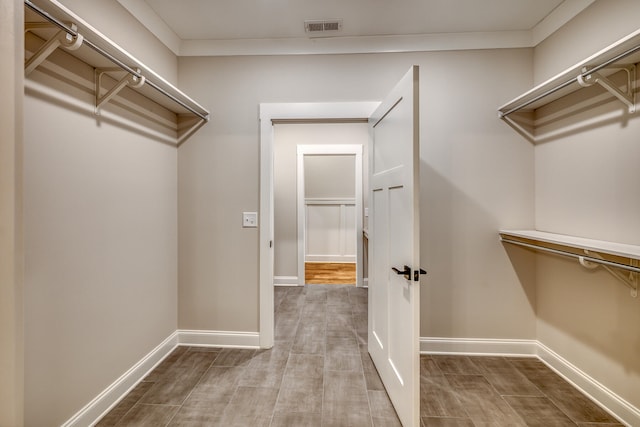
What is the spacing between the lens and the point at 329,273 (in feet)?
17.1

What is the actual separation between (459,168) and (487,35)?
1.02 meters

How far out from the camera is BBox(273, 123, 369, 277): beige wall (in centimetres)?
442

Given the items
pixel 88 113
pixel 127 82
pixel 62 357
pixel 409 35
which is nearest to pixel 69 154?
pixel 88 113

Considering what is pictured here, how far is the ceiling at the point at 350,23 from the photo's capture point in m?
1.99

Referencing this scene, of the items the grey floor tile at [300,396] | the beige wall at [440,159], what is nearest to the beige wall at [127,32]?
the beige wall at [440,159]

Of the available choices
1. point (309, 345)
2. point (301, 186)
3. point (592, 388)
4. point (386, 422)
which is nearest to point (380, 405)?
point (386, 422)

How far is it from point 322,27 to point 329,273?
3841 millimetres

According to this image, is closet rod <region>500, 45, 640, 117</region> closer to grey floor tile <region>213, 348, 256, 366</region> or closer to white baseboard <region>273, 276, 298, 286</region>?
grey floor tile <region>213, 348, 256, 366</region>

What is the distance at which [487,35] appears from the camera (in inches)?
90.4

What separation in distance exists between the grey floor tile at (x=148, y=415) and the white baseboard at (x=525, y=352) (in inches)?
70.1

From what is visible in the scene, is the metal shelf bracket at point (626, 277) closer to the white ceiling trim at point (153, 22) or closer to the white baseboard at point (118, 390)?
the white baseboard at point (118, 390)

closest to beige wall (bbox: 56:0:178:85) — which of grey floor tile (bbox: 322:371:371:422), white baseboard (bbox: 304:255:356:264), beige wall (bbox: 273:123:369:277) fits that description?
beige wall (bbox: 273:123:369:277)

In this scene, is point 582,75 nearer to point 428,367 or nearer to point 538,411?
point 538,411

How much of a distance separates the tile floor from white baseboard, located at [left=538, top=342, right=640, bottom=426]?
6cm
